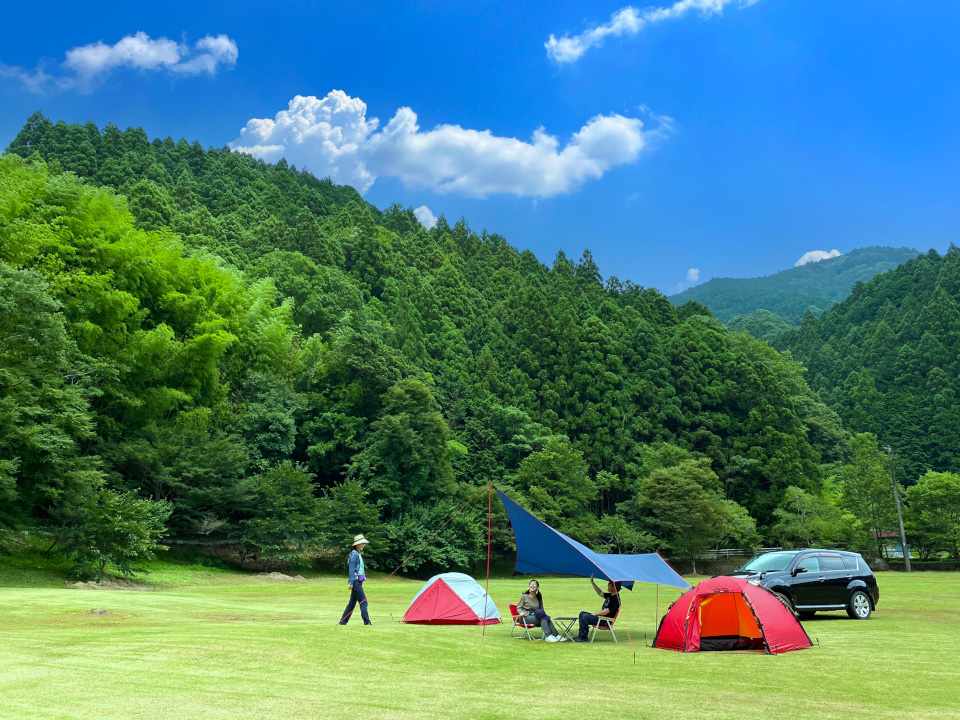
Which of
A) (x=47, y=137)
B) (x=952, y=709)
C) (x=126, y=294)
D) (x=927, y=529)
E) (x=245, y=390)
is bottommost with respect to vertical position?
(x=927, y=529)

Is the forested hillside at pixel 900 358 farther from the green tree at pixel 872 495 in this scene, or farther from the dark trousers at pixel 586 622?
the dark trousers at pixel 586 622

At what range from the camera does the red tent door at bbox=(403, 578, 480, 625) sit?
14914 mm

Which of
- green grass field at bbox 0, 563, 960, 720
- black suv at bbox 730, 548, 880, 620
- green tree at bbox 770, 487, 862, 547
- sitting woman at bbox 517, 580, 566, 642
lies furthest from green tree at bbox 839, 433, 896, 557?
sitting woman at bbox 517, 580, 566, 642

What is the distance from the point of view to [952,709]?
7.59m

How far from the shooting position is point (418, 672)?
9.41 meters

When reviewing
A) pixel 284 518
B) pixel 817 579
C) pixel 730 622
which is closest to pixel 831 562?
pixel 817 579

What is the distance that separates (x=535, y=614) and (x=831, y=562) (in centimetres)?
772

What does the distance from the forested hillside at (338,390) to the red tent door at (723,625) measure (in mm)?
19872

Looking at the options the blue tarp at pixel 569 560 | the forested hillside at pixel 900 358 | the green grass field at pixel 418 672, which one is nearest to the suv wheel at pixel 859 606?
the green grass field at pixel 418 672

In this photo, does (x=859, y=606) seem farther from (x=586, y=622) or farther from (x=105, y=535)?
(x=105, y=535)

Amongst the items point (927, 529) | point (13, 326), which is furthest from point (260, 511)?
point (927, 529)

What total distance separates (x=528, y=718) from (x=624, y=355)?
67.3m

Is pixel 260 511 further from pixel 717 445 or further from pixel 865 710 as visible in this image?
pixel 717 445

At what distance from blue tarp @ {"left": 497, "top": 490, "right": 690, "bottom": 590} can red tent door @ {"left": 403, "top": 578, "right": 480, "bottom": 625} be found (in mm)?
1746
